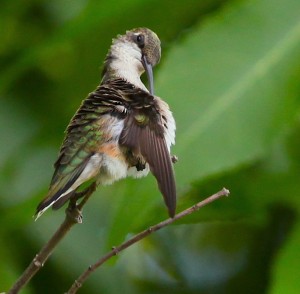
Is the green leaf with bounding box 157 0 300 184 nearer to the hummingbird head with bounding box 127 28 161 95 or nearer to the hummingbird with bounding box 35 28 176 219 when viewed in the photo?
the hummingbird head with bounding box 127 28 161 95

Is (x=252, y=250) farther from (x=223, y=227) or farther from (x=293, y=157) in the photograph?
(x=293, y=157)

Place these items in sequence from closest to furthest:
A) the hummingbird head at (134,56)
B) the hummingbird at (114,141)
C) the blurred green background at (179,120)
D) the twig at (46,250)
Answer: the twig at (46,250) → the hummingbird at (114,141) → the hummingbird head at (134,56) → the blurred green background at (179,120)

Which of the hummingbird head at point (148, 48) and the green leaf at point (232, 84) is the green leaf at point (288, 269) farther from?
the hummingbird head at point (148, 48)

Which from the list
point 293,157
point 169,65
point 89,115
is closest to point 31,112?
point 169,65

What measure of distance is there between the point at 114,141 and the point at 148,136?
0.17 feet

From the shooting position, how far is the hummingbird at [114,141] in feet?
4.41

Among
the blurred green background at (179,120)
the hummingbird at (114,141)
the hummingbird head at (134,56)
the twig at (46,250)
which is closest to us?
the twig at (46,250)

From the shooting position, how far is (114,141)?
1427 mm

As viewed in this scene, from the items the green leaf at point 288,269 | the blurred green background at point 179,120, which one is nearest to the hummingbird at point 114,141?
the blurred green background at point 179,120

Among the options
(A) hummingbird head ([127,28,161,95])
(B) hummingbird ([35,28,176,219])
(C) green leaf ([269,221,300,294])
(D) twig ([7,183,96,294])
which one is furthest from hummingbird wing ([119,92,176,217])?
(C) green leaf ([269,221,300,294])

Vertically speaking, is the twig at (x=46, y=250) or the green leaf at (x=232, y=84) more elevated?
the twig at (x=46, y=250)

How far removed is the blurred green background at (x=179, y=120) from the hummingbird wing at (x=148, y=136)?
0.81 ft

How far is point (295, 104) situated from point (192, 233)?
93cm

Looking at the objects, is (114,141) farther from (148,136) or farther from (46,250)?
(46,250)
